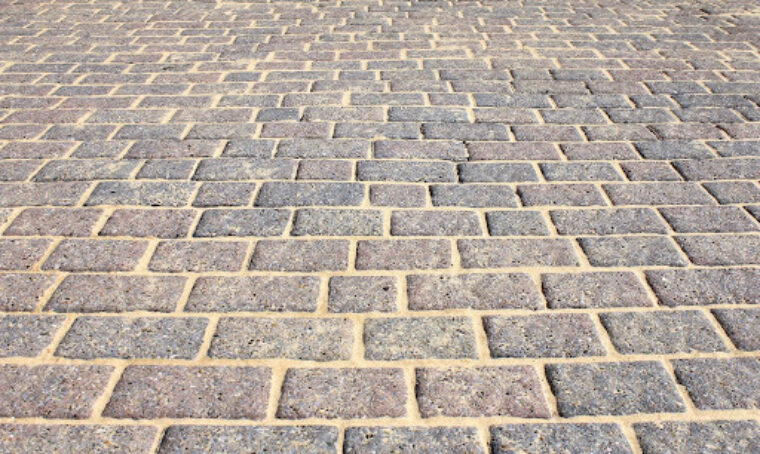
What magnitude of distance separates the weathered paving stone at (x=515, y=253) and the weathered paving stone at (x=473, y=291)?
0.30 feet

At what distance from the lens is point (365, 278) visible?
8.95ft

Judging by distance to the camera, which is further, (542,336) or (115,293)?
(115,293)

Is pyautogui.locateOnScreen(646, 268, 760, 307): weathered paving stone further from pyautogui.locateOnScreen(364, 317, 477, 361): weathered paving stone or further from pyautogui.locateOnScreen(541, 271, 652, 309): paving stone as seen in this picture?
pyautogui.locateOnScreen(364, 317, 477, 361): weathered paving stone

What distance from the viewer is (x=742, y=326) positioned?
2.47m

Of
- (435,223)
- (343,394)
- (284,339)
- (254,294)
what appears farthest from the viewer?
(435,223)

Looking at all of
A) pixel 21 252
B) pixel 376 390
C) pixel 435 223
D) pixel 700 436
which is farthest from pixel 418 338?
pixel 21 252

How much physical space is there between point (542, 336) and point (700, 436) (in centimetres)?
61

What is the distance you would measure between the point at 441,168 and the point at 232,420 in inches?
76.2

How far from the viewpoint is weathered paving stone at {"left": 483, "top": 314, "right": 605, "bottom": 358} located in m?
2.35

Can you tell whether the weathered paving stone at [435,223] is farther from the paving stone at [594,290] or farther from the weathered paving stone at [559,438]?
the weathered paving stone at [559,438]

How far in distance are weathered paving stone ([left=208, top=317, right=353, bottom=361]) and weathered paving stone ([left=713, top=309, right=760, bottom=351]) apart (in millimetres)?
1410

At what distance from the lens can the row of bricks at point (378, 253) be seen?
281 centimetres

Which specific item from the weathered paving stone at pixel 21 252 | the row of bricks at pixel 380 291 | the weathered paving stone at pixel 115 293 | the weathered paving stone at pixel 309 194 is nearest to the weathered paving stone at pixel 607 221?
the row of bricks at pixel 380 291

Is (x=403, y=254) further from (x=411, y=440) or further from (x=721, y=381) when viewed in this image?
(x=721, y=381)
